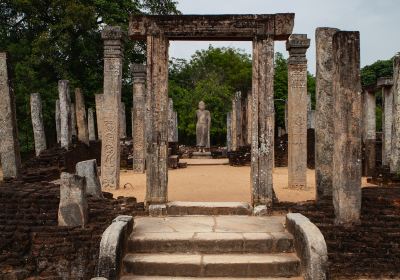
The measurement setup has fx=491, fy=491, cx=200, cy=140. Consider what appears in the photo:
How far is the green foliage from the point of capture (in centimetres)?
2506

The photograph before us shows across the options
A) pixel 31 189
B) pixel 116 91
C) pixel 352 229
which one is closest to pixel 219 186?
pixel 116 91

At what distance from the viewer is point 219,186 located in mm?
12172

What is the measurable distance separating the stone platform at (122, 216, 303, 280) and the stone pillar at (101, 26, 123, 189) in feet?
15.9

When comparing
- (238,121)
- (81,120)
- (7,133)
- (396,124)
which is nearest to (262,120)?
(396,124)

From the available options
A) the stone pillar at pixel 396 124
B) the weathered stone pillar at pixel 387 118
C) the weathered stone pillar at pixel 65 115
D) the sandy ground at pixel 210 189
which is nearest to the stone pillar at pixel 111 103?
the sandy ground at pixel 210 189

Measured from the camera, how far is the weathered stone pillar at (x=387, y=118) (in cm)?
1450

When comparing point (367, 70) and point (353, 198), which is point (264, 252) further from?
point (367, 70)

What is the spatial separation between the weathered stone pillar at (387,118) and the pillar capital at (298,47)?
12.6ft

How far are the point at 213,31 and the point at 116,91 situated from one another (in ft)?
14.8

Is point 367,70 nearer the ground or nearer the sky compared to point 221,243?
nearer the sky

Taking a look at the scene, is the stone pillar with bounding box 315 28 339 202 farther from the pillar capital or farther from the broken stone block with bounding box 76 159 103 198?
the broken stone block with bounding box 76 159 103 198

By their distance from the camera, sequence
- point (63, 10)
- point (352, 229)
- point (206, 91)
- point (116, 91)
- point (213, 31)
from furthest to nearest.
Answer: point (206, 91)
point (63, 10)
point (116, 91)
point (213, 31)
point (352, 229)

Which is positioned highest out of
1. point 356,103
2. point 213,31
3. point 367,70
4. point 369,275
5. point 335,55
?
point 367,70

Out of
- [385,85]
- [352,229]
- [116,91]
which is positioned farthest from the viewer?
[385,85]
